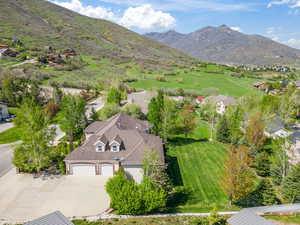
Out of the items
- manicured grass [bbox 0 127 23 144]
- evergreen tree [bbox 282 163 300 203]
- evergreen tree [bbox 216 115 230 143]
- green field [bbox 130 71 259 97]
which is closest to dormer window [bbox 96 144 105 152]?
manicured grass [bbox 0 127 23 144]

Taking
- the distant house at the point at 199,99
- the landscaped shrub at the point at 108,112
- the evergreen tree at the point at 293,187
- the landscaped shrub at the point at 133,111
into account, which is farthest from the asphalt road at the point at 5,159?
the distant house at the point at 199,99

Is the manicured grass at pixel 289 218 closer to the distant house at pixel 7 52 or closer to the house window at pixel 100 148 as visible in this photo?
the house window at pixel 100 148

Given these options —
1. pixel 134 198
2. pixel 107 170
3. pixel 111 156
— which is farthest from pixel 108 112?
pixel 134 198

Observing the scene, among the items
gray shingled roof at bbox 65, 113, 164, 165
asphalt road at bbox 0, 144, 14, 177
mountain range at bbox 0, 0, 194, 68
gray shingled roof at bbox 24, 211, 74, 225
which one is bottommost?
asphalt road at bbox 0, 144, 14, 177

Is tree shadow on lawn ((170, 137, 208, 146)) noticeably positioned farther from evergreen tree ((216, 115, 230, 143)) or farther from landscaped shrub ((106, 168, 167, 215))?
landscaped shrub ((106, 168, 167, 215))

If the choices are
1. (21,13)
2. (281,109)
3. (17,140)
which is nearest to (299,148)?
(281,109)

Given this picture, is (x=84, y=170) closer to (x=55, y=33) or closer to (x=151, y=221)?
(x=151, y=221)
